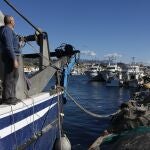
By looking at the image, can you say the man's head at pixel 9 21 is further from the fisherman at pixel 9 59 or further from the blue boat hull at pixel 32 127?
the blue boat hull at pixel 32 127

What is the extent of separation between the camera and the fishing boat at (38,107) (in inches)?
330

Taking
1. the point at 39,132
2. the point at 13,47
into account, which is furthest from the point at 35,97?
the point at 13,47

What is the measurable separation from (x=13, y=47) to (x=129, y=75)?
313ft

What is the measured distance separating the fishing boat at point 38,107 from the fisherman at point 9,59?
0.66ft

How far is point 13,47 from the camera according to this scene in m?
8.59

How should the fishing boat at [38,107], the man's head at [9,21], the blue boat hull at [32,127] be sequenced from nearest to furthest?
1. the blue boat hull at [32,127]
2. the fishing boat at [38,107]
3. the man's head at [9,21]

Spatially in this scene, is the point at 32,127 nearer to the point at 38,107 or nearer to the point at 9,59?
the point at 38,107

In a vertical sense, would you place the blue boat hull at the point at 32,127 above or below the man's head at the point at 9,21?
below

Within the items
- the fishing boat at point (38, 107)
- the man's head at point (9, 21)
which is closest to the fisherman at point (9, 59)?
the man's head at point (9, 21)

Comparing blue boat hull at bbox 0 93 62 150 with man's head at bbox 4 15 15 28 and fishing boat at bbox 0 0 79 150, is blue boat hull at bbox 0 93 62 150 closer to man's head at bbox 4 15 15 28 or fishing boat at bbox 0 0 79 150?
fishing boat at bbox 0 0 79 150

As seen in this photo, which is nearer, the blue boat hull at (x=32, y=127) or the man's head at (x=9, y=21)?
the blue boat hull at (x=32, y=127)

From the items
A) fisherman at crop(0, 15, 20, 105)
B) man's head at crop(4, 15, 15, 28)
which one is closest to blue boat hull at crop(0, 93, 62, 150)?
fisherman at crop(0, 15, 20, 105)

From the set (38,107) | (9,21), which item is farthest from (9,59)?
(38,107)

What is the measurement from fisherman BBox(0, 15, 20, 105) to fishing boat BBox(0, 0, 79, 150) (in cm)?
20
